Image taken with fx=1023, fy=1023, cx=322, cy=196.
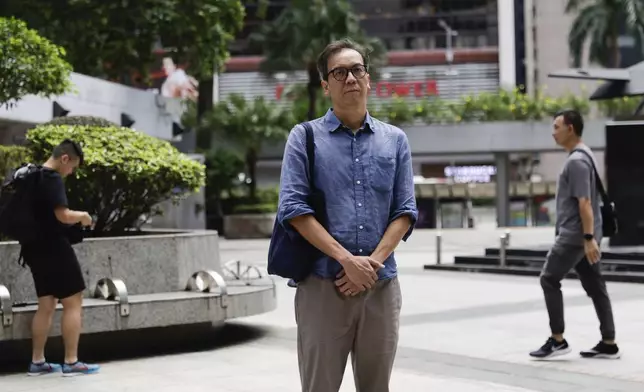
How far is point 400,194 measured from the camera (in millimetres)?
4070

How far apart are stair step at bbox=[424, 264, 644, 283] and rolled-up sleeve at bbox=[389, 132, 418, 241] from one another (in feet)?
39.7

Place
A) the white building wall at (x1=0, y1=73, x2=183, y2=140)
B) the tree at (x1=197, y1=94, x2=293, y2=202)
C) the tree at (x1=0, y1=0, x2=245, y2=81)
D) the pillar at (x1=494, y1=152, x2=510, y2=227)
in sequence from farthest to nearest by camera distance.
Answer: the pillar at (x1=494, y1=152, x2=510, y2=227), the tree at (x1=197, y1=94, x2=293, y2=202), the tree at (x1=0, y1=0, x2=245, y2=81), the white building wall at (x1=0, y1=73, x2=183, y2=140)

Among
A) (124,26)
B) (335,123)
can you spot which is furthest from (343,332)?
(124,26)

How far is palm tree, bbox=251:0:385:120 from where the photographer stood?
39.8m

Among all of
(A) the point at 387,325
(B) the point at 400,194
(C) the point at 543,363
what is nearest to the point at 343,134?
(B) the point at 400,194

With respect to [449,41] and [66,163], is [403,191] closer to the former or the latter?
[66,163]

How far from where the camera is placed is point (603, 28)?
53.9m

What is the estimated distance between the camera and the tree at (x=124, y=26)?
2848cm

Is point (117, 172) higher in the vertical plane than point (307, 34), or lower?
lower

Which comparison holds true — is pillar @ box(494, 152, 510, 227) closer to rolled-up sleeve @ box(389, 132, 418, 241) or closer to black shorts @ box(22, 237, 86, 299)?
black shorts @ box(22, 237, 86, 299)

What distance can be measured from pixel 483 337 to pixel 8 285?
4276 mm

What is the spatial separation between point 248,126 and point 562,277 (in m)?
34.0

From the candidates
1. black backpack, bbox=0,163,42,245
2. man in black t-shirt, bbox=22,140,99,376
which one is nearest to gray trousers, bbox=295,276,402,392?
man in black t-shirt, bbox=22,140,99,376

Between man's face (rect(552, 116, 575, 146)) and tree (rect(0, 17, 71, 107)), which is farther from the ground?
tree (rect(0, 17, 71, 107))
